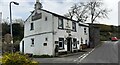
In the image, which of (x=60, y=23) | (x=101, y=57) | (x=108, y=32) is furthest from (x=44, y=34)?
(x=108, y=32)

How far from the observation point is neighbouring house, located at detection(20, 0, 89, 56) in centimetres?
2870

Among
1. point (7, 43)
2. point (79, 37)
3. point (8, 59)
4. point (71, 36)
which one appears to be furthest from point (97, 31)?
point (8, 59)

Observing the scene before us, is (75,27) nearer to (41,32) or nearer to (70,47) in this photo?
(70,47)

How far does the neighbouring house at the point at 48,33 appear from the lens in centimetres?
2870

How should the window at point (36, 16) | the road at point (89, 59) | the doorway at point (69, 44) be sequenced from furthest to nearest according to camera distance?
the doorway at point (69, 44)
the window at point (36, 16)
the road at point (89, 59)

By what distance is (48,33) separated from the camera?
2888 centimetres

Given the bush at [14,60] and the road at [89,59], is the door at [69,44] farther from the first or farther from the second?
the bush at [14,60]

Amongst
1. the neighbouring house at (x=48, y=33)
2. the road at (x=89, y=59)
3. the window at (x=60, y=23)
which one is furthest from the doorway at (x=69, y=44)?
the road at (x=89, y=59)

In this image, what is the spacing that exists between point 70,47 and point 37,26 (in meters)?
5.11

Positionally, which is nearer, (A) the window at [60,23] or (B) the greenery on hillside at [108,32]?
(A) the window at [60,23]

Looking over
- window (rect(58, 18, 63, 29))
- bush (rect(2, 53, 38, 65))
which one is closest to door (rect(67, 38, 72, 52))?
window (rect(58, 18, 63, 29))

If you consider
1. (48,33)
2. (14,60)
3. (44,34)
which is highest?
(48,33)

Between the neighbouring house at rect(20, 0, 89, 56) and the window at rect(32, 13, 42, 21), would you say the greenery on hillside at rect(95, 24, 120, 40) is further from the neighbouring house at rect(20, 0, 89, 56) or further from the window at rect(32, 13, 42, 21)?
the window at rect(32, 13, 42, 21)

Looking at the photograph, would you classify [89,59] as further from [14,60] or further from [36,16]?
[14,60]
